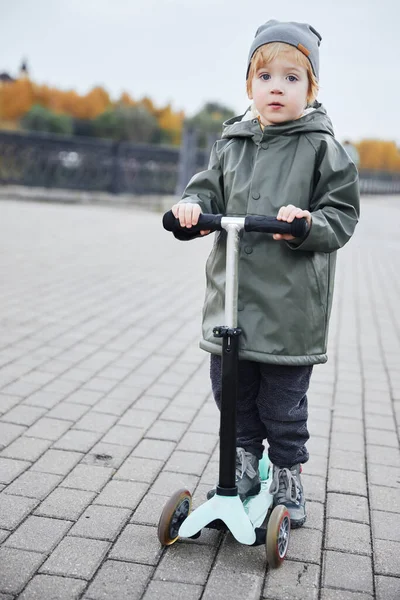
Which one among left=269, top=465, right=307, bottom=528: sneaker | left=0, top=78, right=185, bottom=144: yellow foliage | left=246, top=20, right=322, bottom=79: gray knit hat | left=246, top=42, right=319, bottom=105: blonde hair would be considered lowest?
left=269, top=465, right=307, bottom=528: sneaker

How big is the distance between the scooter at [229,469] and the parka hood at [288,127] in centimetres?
38

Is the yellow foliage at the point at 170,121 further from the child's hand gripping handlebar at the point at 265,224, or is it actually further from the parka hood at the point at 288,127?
the child's hand gripping handlebar at the point at 265,224

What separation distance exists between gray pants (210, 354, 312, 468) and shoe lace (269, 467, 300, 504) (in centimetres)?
4

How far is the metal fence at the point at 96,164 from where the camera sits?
20391mm

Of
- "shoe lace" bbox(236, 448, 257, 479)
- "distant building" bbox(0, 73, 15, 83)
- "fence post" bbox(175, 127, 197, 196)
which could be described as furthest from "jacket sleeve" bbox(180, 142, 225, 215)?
"distant building" bbox(0, 73, 15, 83)

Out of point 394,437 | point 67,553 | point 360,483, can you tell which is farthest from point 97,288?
point 67,553

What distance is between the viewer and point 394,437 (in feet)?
13.1

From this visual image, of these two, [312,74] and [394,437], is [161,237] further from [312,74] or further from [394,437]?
[312,74]

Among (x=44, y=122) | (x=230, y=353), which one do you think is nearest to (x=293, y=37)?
(x=230, y=353)

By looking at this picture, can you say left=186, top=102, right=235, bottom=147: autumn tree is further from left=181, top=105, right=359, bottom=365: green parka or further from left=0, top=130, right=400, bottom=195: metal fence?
left=181, top=105, right=359, bottom=365: green parka

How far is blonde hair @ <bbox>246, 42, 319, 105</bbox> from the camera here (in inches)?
101

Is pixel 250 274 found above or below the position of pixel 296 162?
below

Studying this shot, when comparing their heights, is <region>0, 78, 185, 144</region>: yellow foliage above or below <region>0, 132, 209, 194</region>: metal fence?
above

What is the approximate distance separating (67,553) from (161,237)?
11282mm
